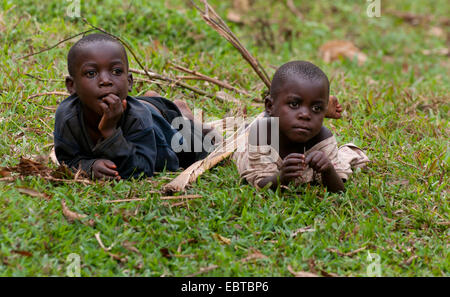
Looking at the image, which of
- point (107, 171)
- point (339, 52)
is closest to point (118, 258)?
point (107, 171)

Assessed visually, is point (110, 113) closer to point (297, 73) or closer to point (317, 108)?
point (297, 73)

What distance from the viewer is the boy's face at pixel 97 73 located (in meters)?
3.93

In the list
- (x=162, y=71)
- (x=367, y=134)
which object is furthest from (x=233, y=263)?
(x=162, y=71)

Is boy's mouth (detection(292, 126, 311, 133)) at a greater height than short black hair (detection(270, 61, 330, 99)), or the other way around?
short black hair (detection(270, 61, 330, 99))

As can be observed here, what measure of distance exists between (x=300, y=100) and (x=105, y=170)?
1.32m

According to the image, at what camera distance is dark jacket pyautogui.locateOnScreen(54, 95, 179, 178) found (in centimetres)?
404

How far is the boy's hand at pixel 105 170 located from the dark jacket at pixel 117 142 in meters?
0.05

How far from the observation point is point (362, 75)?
7.20 m

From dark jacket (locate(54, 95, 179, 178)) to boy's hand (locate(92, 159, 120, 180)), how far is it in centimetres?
5

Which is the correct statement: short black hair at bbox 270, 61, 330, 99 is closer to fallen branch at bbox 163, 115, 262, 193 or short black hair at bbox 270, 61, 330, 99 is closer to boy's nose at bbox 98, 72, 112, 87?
fallen branch at bbox 163, 115, 262, 193
